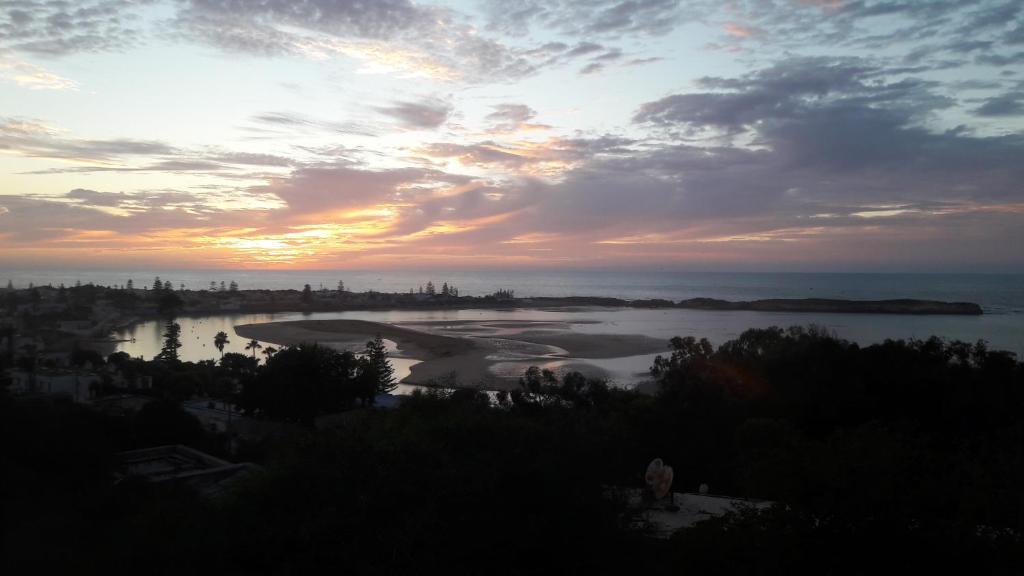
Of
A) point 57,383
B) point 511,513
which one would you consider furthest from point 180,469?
point 57,383

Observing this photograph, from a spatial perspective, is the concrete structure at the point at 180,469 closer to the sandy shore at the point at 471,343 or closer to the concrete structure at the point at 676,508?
the concrete structure at the point at 676,508

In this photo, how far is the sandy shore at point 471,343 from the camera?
2523 cm

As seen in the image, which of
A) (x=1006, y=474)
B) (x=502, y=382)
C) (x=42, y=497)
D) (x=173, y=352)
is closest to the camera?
(x=1006, y=474)

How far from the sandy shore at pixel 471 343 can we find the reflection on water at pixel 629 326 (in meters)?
0.79

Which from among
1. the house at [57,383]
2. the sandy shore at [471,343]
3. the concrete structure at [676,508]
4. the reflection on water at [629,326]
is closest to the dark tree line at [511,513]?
the concrete structure at [676,508]

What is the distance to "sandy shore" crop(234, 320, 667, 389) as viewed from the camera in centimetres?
2523

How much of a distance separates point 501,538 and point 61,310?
49848 millimetres

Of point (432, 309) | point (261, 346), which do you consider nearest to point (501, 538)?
point (261, 346)

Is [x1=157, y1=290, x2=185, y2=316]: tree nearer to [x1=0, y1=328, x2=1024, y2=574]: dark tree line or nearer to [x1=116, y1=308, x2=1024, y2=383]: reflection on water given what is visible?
[x1=116, y1=308, x2=1024, y2=383]: reflection on water

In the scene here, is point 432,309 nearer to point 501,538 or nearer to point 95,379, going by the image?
point 95,379

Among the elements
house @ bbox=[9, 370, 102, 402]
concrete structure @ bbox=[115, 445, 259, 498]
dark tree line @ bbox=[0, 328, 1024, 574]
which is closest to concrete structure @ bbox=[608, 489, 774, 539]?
dark tree line @ bbox=[0, 328, 1024, 574]

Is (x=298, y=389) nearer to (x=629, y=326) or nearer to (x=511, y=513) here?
(x=511, y=513)

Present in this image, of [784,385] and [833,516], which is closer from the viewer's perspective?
[833,516]

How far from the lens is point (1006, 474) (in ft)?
21.7
